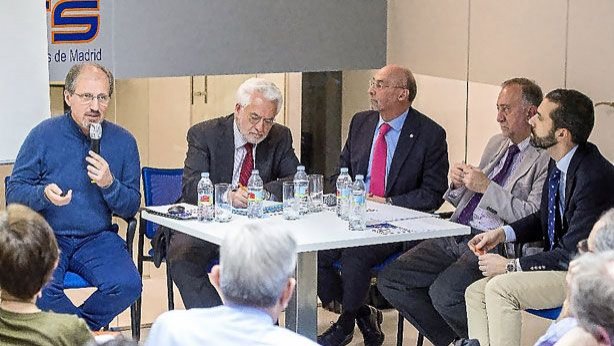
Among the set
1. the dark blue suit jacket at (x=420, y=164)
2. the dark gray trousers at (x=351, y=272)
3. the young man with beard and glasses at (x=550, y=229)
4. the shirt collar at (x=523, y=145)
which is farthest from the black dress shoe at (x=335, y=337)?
the shirt collar at (x=523, y=145)

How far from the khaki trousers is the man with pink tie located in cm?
84

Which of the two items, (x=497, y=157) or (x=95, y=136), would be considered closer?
(x=95, y=136)

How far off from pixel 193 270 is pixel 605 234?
228 centimetres

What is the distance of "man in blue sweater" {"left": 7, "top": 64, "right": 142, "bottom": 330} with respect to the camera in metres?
4.78

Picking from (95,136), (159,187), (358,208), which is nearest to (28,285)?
(95,136)

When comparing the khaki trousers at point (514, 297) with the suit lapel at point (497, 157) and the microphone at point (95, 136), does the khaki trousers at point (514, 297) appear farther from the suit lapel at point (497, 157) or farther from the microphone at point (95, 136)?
the microphone at point (95, 136)

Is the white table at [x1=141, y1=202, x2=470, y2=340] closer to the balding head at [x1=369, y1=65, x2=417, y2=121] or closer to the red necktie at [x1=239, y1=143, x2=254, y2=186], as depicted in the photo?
the red necktie at [x1=239, y1=143, x2=254, y2=186]

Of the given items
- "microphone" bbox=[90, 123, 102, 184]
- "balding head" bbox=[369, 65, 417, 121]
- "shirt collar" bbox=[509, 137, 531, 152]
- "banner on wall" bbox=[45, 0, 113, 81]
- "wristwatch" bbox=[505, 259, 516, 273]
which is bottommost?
"wristwatch" bbox=[505, 259, 516, 273]

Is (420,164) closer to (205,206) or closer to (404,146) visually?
(404,146)

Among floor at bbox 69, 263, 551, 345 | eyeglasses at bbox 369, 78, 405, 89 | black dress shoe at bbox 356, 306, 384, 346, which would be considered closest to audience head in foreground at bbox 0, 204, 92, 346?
floor at bbox 69, 263, 551, 345

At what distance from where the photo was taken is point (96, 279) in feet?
15.6

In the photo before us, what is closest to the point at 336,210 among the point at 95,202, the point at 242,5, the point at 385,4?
the point at 95,202

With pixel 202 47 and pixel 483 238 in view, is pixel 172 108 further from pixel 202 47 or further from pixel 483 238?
pixel 483 238

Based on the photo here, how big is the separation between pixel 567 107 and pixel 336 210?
45.6 inches
